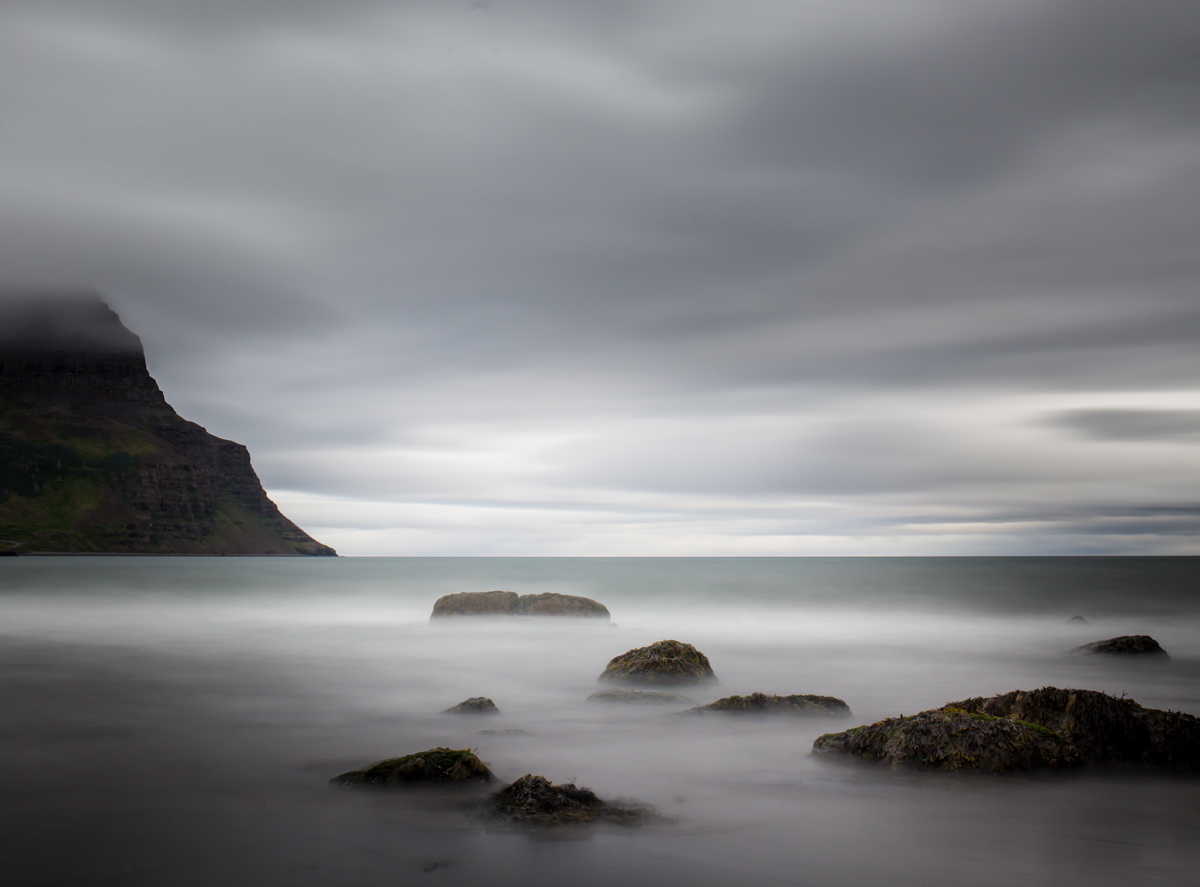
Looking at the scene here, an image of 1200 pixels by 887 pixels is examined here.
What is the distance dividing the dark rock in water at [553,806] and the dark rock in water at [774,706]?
4821 millimetres

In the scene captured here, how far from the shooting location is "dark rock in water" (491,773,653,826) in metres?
6.89

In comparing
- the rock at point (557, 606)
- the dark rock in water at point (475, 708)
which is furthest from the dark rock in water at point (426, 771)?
the rock at point (557, 606)

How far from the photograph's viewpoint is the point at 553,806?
7.02m

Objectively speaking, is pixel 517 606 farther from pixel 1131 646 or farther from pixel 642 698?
pixel 1131 646

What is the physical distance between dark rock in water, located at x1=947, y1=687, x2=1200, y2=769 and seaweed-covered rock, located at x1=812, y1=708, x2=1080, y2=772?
1.19 feet

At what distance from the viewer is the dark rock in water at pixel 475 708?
1268 centimetres

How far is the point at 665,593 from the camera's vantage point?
193 feet

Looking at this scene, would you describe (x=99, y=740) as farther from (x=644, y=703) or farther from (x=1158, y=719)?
(x=1158, y=719)

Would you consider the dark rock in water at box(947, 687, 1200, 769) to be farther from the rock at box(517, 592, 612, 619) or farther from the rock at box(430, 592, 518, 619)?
the rock at box(430, 592, 518, 619)

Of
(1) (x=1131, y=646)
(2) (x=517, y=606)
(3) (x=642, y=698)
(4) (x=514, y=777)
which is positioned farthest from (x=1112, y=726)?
(2) (x=517, y=606)

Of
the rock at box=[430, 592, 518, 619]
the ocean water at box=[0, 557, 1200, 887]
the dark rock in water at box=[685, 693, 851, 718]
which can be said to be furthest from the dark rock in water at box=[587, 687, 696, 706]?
the rock at box=[430, 592, 518, 619]

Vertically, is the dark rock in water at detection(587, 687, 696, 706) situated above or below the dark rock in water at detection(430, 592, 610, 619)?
below

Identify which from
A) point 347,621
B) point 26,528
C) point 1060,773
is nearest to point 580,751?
point 1060,773

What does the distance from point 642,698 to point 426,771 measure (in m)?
6.06
